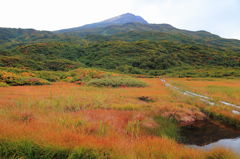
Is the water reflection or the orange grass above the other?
the water reflection

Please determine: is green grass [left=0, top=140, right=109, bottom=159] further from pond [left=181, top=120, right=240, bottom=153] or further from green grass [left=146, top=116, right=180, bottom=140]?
pond [left=181, top=120, right=240, bottom=153]

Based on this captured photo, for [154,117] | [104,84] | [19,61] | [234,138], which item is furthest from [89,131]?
[19,61]

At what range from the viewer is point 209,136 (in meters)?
8.00

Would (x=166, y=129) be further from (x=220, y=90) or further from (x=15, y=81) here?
(x=15, y=81)

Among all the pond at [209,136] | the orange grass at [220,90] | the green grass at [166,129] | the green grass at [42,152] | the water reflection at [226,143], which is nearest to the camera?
the green grass at [42,152]

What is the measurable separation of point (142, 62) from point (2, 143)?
288ft

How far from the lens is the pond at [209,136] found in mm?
7000

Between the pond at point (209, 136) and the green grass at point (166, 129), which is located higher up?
the green grass at point (166, 129)

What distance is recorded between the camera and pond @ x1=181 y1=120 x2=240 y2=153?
23.0 ft

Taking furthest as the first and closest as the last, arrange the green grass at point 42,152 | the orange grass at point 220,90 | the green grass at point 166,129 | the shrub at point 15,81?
the shrub at point 15,81
the orange grass at point 220,90
the green grass at point 166,129
the green grass at point 42,152

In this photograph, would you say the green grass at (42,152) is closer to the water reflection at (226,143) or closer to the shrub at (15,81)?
the water reflection at (226,143)

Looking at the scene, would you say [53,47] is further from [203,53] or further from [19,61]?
[203,53]

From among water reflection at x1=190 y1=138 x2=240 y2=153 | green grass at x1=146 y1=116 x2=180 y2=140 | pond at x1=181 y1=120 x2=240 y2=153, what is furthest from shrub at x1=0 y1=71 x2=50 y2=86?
water reflection at x1=190 y1=138 x2=240 y2=153

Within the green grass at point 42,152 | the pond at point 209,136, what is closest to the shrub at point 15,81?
the green grass at point 42,152
